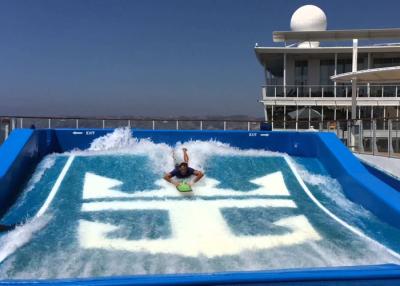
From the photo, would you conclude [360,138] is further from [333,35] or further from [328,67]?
[333,35]

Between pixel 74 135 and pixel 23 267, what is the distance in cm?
679

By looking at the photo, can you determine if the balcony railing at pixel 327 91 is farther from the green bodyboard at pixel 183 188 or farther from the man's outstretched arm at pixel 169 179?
the green bodyboard at pixel 183 188

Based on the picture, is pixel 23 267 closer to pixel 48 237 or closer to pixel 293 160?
pixel 48 237

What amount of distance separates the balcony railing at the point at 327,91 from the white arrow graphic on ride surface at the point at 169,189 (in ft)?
66.6

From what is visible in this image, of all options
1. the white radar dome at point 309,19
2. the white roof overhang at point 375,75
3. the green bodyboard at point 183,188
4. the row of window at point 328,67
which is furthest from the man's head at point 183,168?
the white radar dome at point 309,19

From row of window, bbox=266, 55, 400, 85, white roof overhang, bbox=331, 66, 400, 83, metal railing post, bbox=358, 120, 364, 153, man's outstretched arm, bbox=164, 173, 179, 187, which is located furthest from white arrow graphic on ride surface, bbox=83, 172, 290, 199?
row of window, bbox=266, 55, 400, 85

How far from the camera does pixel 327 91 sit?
29703 millimetres

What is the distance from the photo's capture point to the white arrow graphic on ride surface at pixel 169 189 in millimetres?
8773

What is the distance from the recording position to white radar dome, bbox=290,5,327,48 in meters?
33.1

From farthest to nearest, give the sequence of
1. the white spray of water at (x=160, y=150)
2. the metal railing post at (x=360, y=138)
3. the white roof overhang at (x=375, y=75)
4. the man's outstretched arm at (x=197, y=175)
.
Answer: the white roof overhang at (x=375, y=75), the metal railing post at (x=360, y=138), the white spray of water at (x=160, y=150), the man's outstretched arm at (x=197, y=175)

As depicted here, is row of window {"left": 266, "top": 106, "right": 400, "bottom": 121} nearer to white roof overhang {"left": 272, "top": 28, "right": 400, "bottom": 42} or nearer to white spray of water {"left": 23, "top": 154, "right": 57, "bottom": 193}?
white roof overhang {"left": 272, "top": 28, "right": 400, "bottom": 42}

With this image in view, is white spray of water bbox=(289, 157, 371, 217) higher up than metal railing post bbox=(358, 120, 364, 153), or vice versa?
metal railing post bbox=(358, 120, 364, 153)

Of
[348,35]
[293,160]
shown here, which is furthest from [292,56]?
[293,160]

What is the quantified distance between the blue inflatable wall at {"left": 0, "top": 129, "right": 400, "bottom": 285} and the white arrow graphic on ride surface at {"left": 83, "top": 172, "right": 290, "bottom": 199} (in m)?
1.27
